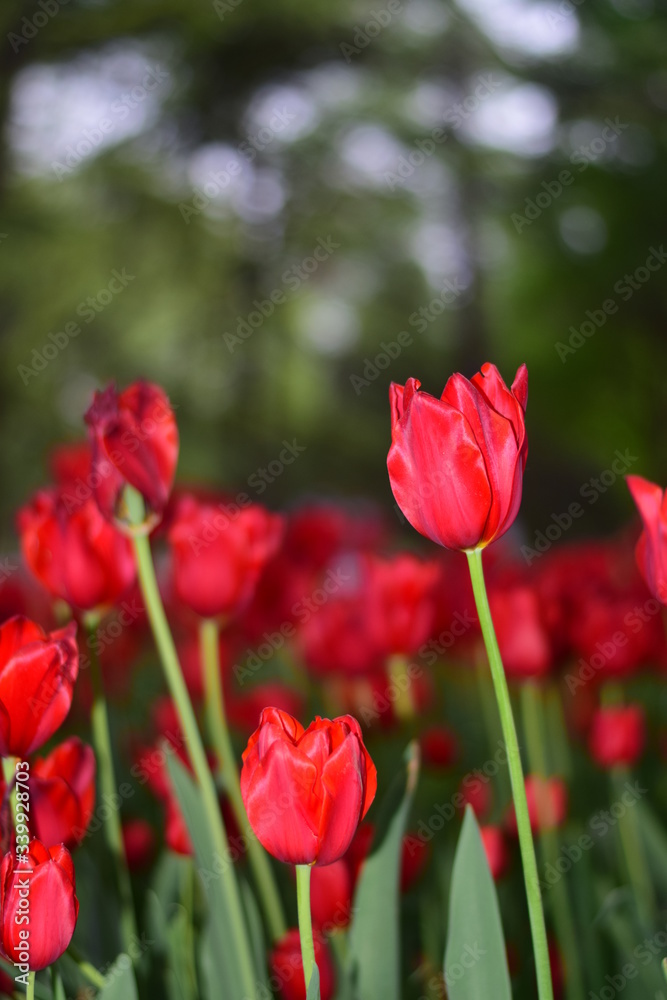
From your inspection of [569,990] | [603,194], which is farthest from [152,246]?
[569,990]

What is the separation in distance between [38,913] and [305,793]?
128 millimetres

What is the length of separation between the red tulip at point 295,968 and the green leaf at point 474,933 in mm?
97

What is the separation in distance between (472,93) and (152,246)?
7.43ft

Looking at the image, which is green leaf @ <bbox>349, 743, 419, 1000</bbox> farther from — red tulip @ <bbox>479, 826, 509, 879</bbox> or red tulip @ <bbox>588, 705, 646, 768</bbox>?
red tulip @ <bbox>588, 705, 646, 768</bbox>

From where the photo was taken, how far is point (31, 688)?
0.47 metres

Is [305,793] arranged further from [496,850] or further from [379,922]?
[496,850]

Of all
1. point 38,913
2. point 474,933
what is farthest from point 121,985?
point 474,933

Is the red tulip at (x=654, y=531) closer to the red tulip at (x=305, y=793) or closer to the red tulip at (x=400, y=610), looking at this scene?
the red tulip at (x=305, y=793)

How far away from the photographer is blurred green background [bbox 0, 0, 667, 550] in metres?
4.50

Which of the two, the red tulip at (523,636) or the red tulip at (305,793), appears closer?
the red tulip at (305,793)

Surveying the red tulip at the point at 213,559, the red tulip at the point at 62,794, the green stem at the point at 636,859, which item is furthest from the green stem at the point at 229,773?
the green stem at the point at 636,859

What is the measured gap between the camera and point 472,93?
19.2 ft

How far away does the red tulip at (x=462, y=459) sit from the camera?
45cm

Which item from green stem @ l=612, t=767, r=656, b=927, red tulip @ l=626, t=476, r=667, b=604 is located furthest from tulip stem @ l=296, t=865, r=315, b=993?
green stem @ l=612, t=767, r=656, b=927
